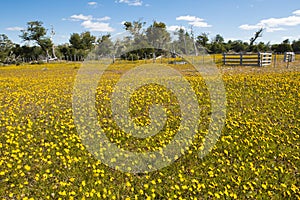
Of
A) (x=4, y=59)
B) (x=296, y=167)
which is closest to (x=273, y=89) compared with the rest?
(x=296, y=167)

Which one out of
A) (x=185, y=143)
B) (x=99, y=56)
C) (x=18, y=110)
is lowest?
(x=185, y=143)

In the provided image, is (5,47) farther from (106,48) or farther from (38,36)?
(106,48)

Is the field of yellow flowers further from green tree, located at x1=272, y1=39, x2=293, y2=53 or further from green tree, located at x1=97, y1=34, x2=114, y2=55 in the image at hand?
green tree, located at x1=272, y1=39, x2=293, y2=53

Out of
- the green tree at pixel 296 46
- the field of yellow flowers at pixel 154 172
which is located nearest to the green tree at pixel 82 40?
the green tree at pixel 296 46

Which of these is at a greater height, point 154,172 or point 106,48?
point 106,48

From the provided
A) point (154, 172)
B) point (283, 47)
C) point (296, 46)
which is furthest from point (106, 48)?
point (296, 46)

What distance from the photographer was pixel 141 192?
4633mm

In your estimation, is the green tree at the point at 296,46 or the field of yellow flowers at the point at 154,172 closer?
the field of yellow flowers at the point at 154,172

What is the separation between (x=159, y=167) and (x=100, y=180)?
1.31 metres

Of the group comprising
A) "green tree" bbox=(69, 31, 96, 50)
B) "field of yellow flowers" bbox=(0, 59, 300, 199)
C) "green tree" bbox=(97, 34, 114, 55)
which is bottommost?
"field of yellow flowers" bbox=(0, 59, 300, 199)

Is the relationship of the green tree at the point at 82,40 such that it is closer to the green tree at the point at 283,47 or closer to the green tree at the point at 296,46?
the green tree at the point at 283,47

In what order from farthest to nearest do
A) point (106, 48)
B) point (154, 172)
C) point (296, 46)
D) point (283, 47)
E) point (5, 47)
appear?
point (5, 47)
point (296, 46)
point (283, 47)
point (106, 48)
point (154, 172)

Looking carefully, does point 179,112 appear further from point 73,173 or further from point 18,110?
point 18,110

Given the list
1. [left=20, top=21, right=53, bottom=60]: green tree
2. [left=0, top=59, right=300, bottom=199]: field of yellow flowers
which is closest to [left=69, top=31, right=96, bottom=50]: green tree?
[left=20, top=21, right=53, bottom=60]: green tree
